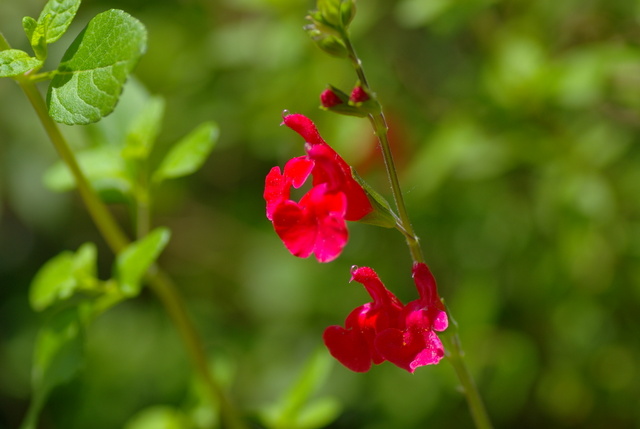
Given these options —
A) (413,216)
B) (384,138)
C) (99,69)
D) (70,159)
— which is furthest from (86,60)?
(413,216)

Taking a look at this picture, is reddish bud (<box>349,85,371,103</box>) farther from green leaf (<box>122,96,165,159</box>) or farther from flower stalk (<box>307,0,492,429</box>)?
green leaf (<box>122,96,165,159</box>)

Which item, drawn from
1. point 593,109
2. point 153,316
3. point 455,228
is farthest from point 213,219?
point 593,109

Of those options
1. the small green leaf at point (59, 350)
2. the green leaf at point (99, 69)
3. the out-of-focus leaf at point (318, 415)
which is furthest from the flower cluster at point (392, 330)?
the out-of-focus leaf at point (318, 415)

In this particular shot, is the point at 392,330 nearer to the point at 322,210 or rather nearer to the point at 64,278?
the point at 322,210

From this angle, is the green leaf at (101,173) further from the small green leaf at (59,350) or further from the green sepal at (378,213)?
the green sepal at (378,213)

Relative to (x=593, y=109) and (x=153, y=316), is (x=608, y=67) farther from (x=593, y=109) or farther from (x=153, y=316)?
(x=153, y=316)

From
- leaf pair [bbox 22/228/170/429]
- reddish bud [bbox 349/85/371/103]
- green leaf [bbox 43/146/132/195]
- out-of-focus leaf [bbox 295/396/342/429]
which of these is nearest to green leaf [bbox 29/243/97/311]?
leaf pair [bbox 22/228/170/429]
